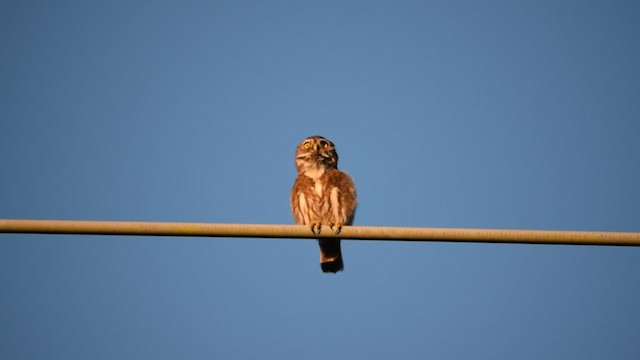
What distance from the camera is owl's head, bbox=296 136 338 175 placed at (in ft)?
31.3

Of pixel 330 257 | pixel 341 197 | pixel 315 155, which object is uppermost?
pixel 315 155

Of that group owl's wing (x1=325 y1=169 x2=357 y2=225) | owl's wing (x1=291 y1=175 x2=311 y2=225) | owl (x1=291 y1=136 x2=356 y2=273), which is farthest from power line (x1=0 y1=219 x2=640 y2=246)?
owl's wing (x1=291 y1=175 x2=311 y2=225)

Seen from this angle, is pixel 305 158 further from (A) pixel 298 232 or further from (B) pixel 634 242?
(B) pixel 634 242

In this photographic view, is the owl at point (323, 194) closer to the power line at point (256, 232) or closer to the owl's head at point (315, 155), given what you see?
the owl's head at point (315, 155)

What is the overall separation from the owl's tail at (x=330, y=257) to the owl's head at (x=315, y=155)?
94cm

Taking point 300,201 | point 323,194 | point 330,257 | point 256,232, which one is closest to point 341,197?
point 323,194

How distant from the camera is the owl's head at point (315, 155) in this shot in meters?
9.53

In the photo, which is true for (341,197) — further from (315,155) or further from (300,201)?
(315,155)

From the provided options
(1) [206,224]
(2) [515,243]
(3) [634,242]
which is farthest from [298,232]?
(3) [634,242]

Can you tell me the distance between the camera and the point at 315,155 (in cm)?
960

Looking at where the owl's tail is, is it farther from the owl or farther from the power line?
the power line

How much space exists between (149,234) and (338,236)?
4.33 ft

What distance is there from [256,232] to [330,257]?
4.47 metres

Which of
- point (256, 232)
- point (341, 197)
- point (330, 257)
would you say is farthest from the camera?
point (330, 257)
